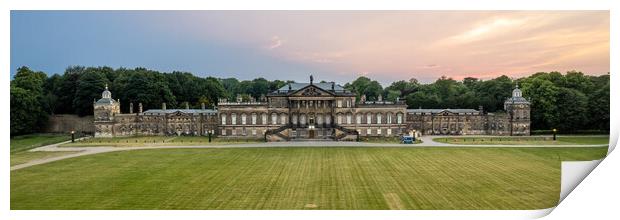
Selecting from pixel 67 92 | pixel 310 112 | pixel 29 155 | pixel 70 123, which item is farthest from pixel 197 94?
pixel 29 155

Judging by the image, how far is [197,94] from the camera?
80.6m

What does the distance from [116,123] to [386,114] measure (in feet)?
99.9

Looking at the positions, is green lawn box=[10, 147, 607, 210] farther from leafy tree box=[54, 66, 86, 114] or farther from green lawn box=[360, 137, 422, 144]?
leafy tree box=[54, 66, 86, 114]

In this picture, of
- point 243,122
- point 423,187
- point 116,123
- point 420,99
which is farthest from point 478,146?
point 116,123

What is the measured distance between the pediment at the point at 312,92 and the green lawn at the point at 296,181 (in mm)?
20029

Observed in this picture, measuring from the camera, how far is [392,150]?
42.4 m

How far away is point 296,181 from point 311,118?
32.6 m

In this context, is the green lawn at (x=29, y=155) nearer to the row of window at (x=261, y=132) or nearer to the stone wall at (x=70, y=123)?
the row of window at (x=261, y=132)

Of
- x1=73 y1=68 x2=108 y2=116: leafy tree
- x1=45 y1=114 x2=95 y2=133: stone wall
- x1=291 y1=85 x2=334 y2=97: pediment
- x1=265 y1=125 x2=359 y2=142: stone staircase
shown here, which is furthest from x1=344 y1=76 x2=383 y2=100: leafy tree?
x1=45 y1=114 x2=95 y2=133: stone wall

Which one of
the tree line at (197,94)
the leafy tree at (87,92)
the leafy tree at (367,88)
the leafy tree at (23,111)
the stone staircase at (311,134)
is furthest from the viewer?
the leafy tree at (367,88)

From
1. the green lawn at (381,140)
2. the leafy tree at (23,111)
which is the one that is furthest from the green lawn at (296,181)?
the leafy tree at (23,111)

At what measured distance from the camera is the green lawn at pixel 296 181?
2230cm

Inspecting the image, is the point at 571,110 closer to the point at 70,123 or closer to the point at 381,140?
the point at 381,140
